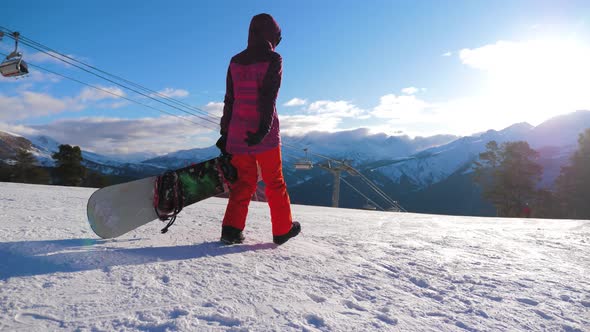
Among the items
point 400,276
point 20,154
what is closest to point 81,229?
point 400,276

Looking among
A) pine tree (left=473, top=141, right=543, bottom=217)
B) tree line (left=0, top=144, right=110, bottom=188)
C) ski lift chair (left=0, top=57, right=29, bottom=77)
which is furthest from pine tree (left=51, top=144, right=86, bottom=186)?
pine tree (left=473, top=141, right=543, bottom=217)

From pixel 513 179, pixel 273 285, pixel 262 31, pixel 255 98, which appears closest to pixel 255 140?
pixel 255 98

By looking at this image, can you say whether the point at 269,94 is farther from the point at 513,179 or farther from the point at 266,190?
the point at 513,179

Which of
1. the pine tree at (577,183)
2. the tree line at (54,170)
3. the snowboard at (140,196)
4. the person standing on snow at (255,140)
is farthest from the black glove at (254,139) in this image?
the tree line at (54,170)

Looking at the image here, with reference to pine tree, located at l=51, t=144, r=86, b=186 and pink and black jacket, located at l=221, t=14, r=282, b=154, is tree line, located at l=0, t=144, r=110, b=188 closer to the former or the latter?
pine tree, located at l=51, t=144, r=86, b=186

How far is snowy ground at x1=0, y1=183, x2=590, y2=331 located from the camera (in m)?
1.14

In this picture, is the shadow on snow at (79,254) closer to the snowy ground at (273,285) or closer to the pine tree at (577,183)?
the snowy ground at (273,285)

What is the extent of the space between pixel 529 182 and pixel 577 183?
379 centimetres

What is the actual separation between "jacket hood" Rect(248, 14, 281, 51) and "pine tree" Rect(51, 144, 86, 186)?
41498 millimetres

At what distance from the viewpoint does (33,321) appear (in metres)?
1.04

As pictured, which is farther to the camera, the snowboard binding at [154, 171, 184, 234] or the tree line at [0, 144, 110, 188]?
the tree line at [0, 144, 110, 188]

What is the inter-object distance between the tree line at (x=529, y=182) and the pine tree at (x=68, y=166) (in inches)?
1722

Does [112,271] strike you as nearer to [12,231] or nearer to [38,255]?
[38,255]

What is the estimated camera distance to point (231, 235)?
235 cm
